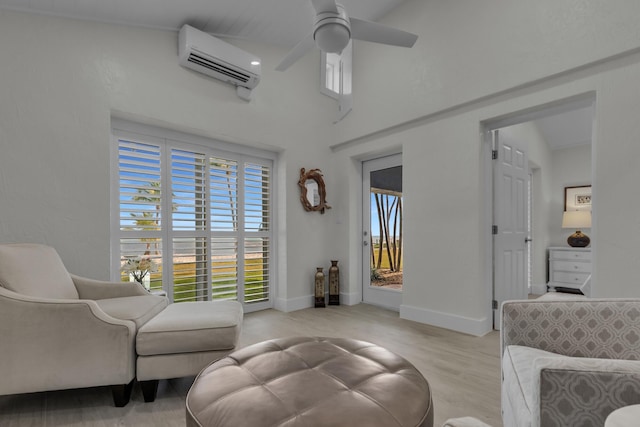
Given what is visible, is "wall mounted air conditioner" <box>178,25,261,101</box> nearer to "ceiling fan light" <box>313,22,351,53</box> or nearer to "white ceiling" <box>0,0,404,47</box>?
"white ceiling" <box>0,0,404,47</box>

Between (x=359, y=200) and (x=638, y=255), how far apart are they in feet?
9.20

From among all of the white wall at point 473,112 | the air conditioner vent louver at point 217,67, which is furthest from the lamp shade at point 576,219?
the air conditioner vent louver at point 217,67

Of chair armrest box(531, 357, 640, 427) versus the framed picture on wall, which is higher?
the framed picture on wall

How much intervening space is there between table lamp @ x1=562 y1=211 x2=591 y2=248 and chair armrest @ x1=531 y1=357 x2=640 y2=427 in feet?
15.3

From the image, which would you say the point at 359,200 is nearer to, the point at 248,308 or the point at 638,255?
the point at 248,308

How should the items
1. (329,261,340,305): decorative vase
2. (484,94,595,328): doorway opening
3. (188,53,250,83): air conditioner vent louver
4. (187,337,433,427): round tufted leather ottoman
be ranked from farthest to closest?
(329,261,340,305): decorative vase < (484,94,595,328): doorway opening < (188,53,250,83): air conditioner vent louver < (187,337,433,427): round tufted leather ottoman

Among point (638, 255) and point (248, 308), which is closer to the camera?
point (638, 255)

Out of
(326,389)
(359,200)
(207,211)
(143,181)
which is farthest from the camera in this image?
(359,200)

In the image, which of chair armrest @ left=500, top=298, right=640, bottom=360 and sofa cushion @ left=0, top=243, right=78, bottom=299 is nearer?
chair armrest @ left=500, top=298, right=640, bottom=360

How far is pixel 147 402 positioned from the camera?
1843 mm

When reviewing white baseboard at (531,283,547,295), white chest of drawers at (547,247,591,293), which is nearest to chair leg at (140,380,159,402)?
white baseboard at (531,283,547,295)

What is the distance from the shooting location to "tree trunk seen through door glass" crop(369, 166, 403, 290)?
163 inches

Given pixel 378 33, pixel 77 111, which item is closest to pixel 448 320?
pixel 378 33

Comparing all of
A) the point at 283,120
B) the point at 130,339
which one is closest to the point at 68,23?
the point at 283,120
